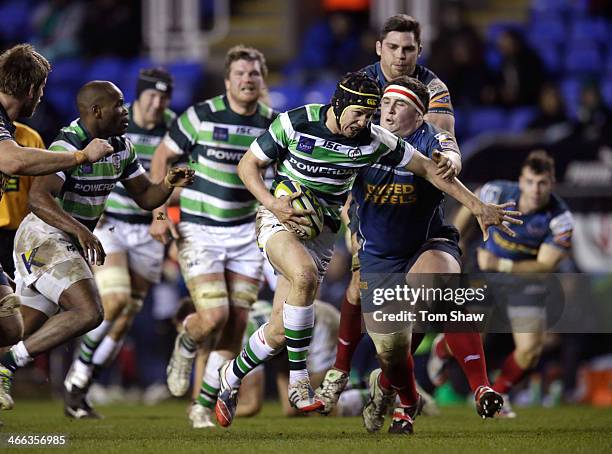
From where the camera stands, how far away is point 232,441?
7.13m

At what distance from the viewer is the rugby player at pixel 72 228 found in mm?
7602

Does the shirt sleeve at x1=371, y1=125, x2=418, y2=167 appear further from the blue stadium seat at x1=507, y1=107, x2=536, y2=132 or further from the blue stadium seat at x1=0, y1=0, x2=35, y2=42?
the blue stadium seat at x1=0, y1=0, x2=35, y2=42

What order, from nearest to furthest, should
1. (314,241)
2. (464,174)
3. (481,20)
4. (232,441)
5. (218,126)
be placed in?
(232,441), (314,241), (218,126), (464,174), (481,20)

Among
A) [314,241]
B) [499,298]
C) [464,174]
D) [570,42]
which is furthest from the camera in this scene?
[570,42]

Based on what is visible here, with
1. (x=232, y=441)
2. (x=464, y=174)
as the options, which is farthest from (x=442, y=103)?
(x=464, y=174)

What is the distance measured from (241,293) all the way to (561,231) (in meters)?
2.70

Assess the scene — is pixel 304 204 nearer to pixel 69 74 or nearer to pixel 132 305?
pixel 132 305

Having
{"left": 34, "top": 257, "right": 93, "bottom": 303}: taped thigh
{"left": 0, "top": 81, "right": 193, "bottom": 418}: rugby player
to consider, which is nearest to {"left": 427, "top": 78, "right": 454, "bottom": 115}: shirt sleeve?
{"left": 0, "top": 81, "right": 193, "bottom": 418}: rugby player

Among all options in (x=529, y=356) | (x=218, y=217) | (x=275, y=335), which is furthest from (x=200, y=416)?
(x=529, y=356)

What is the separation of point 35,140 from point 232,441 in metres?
2.78

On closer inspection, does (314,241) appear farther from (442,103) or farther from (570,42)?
(570,42)

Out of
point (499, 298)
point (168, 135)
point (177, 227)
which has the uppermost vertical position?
point (168, 135)

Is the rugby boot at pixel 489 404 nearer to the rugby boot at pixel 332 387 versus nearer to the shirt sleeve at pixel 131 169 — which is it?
the rugby boot at pixel 332 387

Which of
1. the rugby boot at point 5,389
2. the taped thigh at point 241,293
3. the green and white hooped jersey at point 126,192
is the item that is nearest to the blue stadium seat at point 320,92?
the green and white hooped jersey at point 126,192
